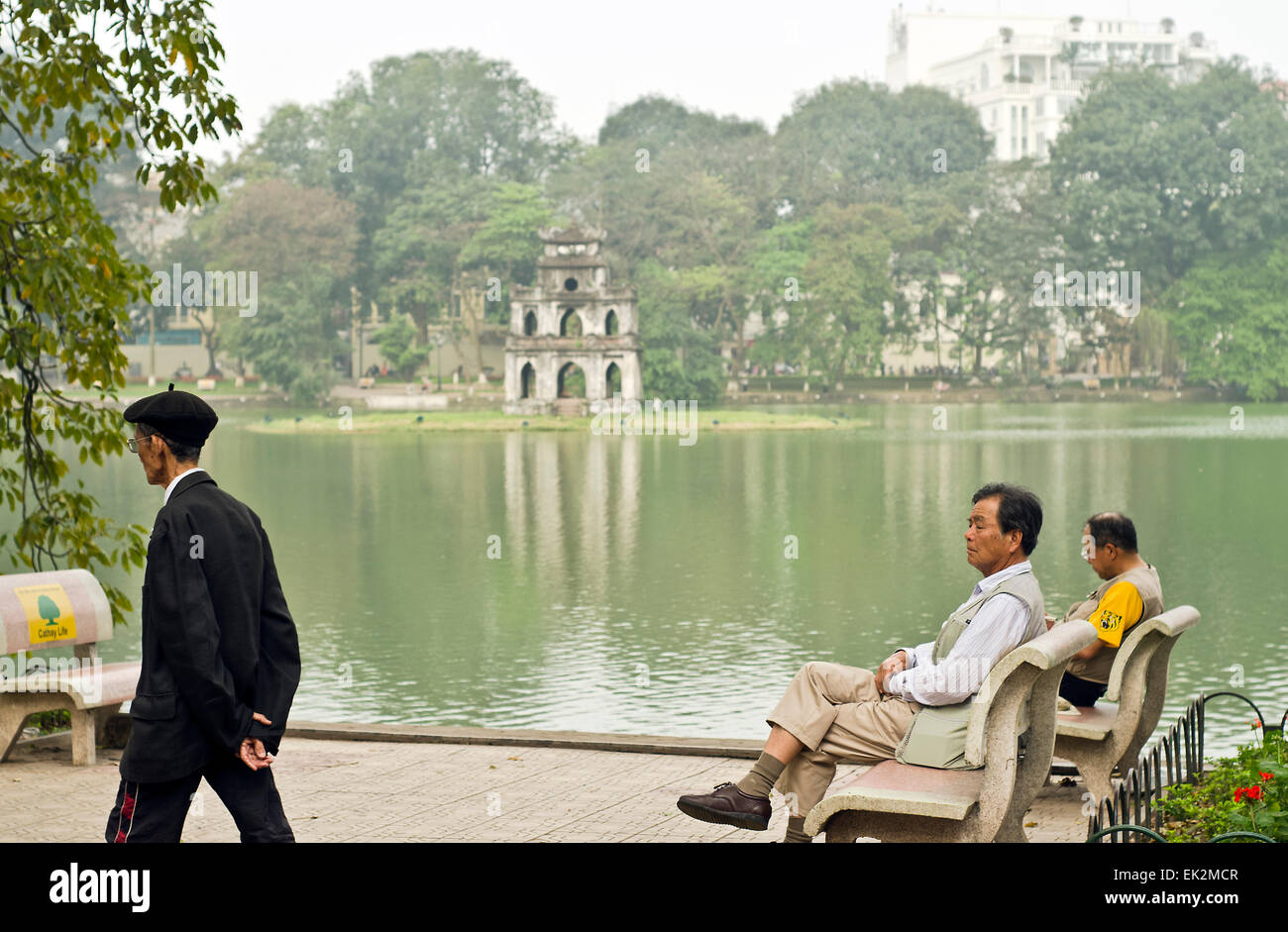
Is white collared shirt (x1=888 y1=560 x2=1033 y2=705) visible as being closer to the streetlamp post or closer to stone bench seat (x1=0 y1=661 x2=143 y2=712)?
stone bench seat (x1=0 y1=661 x2=143 y2=712)

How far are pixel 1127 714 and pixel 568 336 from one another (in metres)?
52.0

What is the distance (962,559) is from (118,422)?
48.5 feet

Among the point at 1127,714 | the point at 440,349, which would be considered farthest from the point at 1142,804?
the point at 440,349

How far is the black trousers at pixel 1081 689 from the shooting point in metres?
5.68

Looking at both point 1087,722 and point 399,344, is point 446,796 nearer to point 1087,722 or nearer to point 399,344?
point 1087,722

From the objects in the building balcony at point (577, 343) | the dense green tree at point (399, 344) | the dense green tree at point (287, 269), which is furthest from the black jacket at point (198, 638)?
the dense green tree at point (399, 344)

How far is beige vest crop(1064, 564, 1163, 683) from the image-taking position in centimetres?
561

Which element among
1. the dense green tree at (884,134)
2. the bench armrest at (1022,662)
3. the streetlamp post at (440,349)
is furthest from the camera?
the dense green tree at (884,134)

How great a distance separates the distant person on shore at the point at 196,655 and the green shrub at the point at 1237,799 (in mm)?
2469

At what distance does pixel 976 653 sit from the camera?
4363mm

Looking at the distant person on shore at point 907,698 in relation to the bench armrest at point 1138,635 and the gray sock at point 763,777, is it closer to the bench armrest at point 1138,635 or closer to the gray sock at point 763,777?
the gray sock at point 763,777

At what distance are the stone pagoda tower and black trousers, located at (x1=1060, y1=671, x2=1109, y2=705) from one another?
4866 cm

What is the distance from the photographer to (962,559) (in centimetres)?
1988

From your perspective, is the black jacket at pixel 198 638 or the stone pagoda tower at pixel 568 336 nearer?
the black jacket at pixel 198 638
